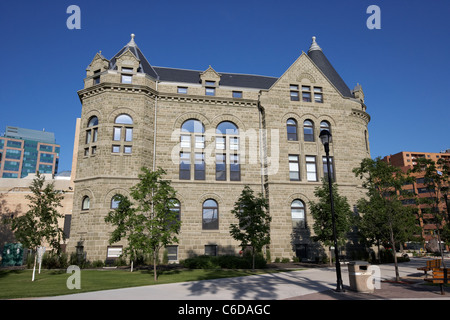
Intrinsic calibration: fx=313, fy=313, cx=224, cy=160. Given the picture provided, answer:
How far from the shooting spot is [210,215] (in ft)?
90.0

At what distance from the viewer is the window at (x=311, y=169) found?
29234 mm

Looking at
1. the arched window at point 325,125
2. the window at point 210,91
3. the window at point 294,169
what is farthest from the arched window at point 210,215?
the arched window at point 325,125

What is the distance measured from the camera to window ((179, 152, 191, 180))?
1113 inches

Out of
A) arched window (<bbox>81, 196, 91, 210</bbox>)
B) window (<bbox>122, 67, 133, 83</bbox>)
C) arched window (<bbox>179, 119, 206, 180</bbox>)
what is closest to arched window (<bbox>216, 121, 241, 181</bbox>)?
arched window (<bbox>179, 119, 206, 180</bbox>)

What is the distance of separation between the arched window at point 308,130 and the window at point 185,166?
11323mm

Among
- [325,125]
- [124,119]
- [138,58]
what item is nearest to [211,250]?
[124,119]

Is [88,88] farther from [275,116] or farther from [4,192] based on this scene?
[4,192]

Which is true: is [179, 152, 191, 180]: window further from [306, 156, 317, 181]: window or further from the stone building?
[306, 156, 317, 181]: window

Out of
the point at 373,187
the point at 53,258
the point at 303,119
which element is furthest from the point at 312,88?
the point at 53,258

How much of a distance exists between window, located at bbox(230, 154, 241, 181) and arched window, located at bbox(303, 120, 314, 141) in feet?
22.9

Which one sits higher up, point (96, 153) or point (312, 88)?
point (312, 88)

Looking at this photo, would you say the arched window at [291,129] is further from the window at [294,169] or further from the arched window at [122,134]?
the arched window at [122,134]

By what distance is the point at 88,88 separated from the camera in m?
28.1

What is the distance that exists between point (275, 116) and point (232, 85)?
6.15 meters
